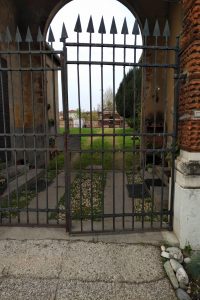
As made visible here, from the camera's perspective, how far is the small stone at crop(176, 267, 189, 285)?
A: 8.57ft

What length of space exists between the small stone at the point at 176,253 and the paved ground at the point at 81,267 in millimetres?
159

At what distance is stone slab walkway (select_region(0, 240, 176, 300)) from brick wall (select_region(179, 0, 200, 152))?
1506 millimetres

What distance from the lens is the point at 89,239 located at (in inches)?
133

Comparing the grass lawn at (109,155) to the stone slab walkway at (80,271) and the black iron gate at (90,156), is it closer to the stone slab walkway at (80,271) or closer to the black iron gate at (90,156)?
the black iron gate at (90,156)

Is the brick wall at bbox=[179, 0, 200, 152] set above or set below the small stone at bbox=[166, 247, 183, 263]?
above

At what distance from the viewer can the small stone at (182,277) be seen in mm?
2613

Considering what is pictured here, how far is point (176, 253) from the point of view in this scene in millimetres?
2982

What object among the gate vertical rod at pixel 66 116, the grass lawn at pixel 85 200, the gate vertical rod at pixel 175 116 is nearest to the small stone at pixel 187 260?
the gate vertical rod at pixel 175 116

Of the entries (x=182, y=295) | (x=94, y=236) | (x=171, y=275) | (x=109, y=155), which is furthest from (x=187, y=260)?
(x=109, y=155)

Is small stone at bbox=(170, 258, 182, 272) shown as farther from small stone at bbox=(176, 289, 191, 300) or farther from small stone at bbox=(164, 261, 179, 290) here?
small stone at bbox=(176, 289, 191, 300)

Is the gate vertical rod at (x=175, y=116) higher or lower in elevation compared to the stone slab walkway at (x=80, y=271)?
higher

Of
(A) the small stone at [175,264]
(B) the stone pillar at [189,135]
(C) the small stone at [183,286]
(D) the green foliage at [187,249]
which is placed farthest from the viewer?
(D) the green foliage at [187,249]

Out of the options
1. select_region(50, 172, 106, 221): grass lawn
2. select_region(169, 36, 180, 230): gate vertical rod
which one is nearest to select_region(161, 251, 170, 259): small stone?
select_region(169, 36, 180, 230): gate vertical rod

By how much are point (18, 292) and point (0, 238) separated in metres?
1.07
